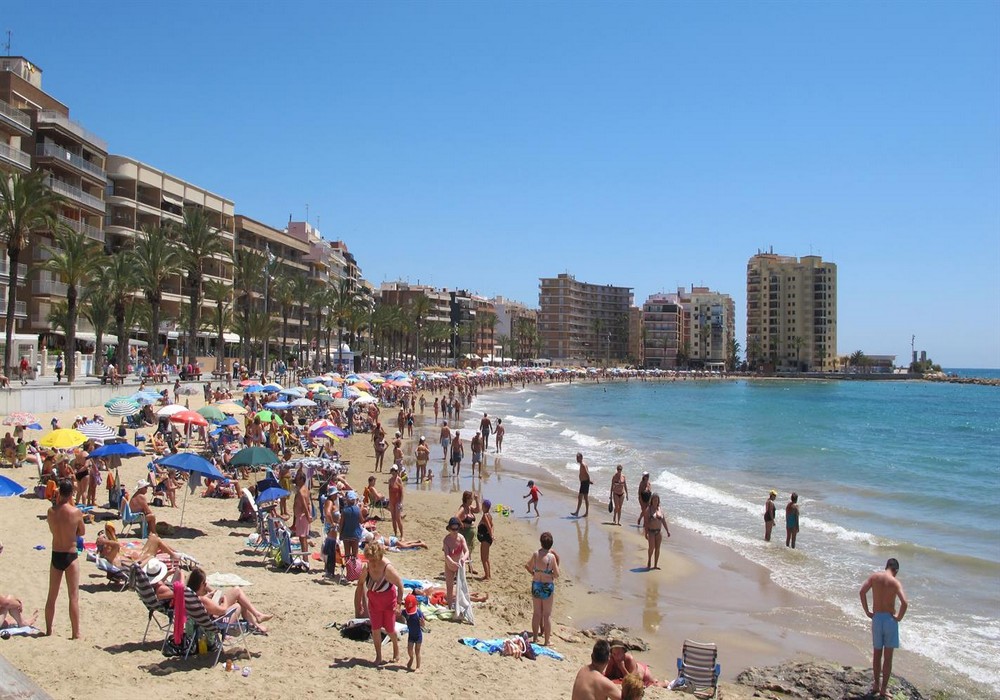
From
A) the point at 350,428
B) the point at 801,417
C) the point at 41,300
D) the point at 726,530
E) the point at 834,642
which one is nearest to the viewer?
the point at 834,642

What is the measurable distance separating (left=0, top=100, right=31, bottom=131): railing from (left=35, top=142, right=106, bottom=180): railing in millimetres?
1359

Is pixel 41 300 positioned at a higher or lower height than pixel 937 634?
higher

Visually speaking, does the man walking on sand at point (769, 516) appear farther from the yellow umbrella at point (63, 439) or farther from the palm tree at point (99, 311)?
the palm tree at point (99, 311)

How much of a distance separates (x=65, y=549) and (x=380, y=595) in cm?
290

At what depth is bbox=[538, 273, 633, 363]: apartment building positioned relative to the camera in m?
167

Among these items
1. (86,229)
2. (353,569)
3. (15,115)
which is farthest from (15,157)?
(353,569)

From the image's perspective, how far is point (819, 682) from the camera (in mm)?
8906

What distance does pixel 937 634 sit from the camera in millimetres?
11094

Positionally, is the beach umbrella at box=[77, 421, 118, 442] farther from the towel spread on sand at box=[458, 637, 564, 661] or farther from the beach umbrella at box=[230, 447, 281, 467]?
the towel spread on sand at box=[458, 637, 564, 661]

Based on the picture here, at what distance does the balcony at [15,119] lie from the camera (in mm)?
38125

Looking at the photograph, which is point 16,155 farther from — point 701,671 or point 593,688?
point 593,688

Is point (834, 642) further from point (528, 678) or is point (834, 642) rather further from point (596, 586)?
point (528, 678)

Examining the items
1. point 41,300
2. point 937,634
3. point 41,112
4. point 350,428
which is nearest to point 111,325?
point 41,300

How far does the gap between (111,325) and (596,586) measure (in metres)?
46.0
